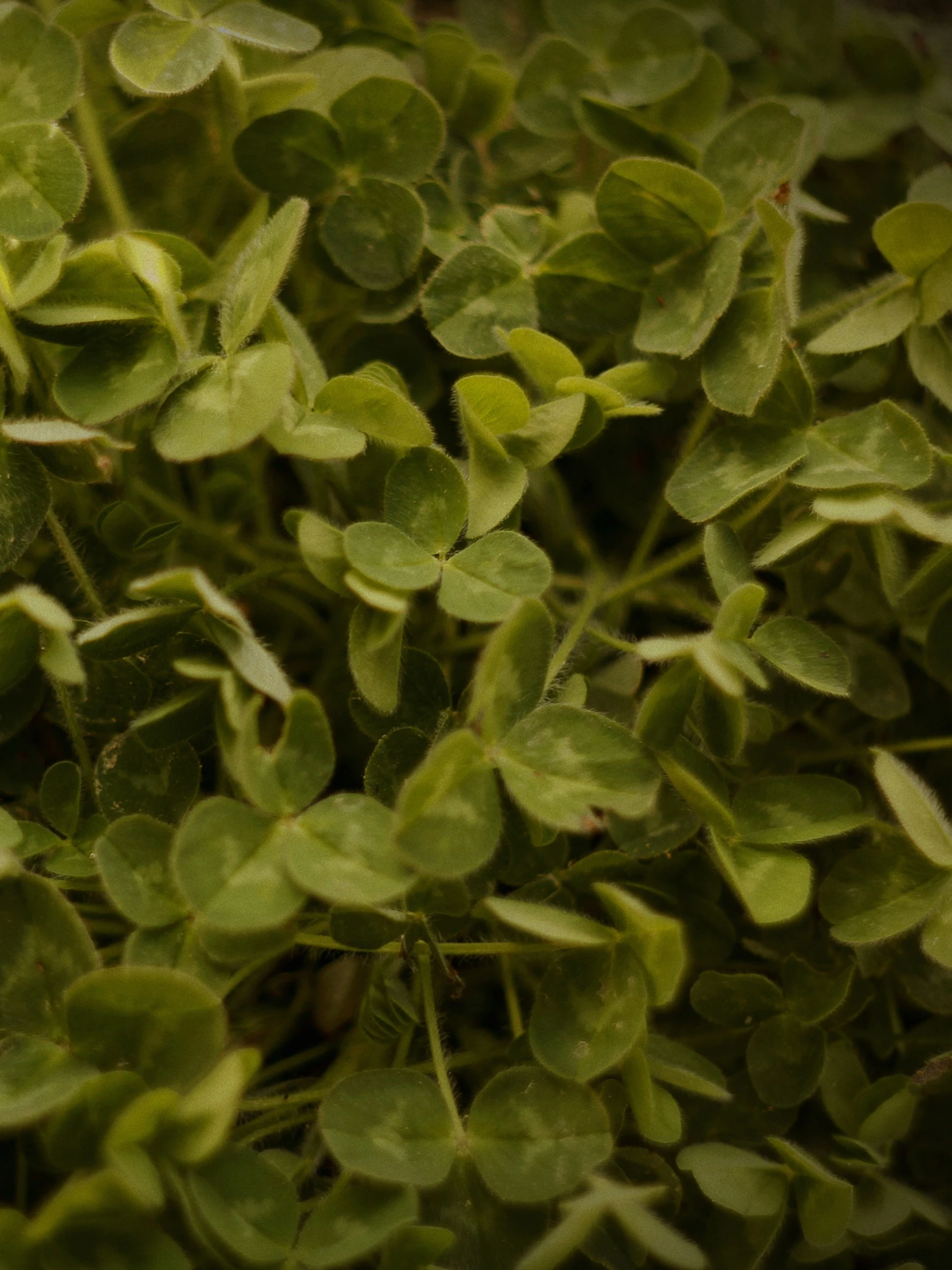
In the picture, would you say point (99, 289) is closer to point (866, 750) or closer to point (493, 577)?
point (493, 577)

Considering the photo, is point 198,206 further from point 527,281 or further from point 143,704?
point 143,704

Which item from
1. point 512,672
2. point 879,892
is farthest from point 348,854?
point 879,892

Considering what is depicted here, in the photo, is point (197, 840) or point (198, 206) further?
point (198, 206)

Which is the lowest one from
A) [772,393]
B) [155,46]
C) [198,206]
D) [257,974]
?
[257,974]

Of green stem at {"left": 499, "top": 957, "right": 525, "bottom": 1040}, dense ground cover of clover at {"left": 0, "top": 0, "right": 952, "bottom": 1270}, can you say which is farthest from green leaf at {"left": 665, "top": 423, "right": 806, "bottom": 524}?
green stem at {"left": 499, "top": 957, "right": 525, "bottom": 1040}

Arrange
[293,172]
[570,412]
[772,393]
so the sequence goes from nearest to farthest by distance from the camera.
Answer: [570,412], [772,393], [293,172]

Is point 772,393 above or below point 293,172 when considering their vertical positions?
below

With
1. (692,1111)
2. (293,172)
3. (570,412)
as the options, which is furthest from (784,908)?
(293,172)

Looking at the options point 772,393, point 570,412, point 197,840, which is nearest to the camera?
point 197,840
